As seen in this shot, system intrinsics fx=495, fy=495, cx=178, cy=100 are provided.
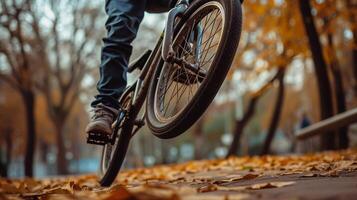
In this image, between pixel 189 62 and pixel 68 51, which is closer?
pixel 189 62

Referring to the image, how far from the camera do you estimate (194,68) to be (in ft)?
10.1

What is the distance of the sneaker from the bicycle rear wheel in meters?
0.27

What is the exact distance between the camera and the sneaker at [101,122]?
11.1ft

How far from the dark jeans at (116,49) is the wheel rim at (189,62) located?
0.29 metres

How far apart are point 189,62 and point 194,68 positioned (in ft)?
0.42

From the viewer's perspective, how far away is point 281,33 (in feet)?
43.7

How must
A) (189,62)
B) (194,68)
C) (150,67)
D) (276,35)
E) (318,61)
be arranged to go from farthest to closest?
(276,35)
(318,61)
(150,67)
(189,62)
(194,68)

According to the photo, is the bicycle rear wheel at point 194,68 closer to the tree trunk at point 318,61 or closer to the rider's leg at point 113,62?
the rider's leg at point 113,62

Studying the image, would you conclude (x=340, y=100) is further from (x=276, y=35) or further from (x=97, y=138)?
(x=97, y=138)

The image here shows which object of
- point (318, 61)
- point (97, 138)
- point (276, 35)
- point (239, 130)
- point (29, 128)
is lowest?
point (97, 138)

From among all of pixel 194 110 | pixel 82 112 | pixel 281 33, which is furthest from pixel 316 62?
pixel 82 112

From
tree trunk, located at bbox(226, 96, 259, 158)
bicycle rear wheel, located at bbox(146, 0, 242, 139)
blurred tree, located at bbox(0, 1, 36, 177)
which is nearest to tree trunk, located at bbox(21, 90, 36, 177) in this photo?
blurred tree, located at bbox(0, 1, 36, 177)

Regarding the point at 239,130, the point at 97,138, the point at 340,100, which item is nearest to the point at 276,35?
the point at 340,100

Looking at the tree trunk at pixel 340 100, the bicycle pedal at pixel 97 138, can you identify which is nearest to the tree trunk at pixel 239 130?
the tree trunk at pixel 340 100
